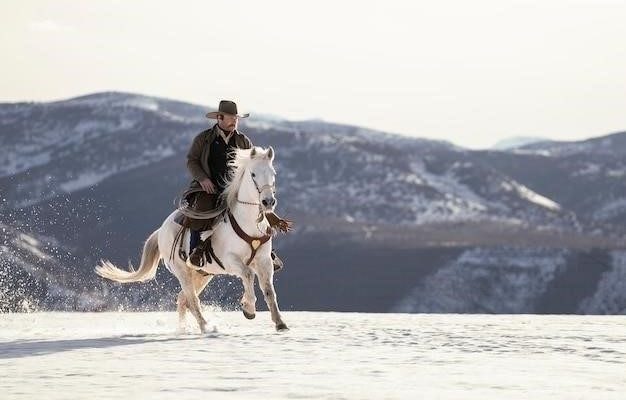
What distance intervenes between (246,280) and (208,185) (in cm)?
138

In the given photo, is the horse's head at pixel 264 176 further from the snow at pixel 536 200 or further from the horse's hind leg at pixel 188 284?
the snow at pixel 536 200

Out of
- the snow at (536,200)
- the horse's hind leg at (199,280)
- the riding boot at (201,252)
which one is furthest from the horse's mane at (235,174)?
the snow at (536,200)

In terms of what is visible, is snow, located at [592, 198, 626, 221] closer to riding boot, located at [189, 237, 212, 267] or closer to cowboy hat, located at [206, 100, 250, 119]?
cowboy hat, located at [206, 100, 250, 119]

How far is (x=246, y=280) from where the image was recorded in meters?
13.0

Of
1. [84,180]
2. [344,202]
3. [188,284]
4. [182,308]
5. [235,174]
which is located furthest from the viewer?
[84,180]

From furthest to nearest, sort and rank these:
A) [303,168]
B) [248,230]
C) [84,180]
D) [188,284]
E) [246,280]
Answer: [84,180] < [303,168] < [188,284] < [248,230] < [246,280]

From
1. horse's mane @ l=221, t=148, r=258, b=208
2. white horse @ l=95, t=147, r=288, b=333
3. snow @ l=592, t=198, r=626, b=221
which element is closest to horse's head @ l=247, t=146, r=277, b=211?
white horse @ l=95, t=147, r=288, b=333

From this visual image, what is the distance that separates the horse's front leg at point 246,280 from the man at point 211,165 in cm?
62

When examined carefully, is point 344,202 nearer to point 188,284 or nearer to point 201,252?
point 188,284

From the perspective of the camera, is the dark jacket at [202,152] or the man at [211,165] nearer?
the man at [211,165]

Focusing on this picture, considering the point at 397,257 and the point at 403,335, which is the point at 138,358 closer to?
the point at 403,335

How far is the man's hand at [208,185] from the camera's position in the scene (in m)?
13.7

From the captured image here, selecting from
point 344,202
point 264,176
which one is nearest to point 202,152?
point 264,176

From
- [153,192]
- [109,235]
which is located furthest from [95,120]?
[109,235]
